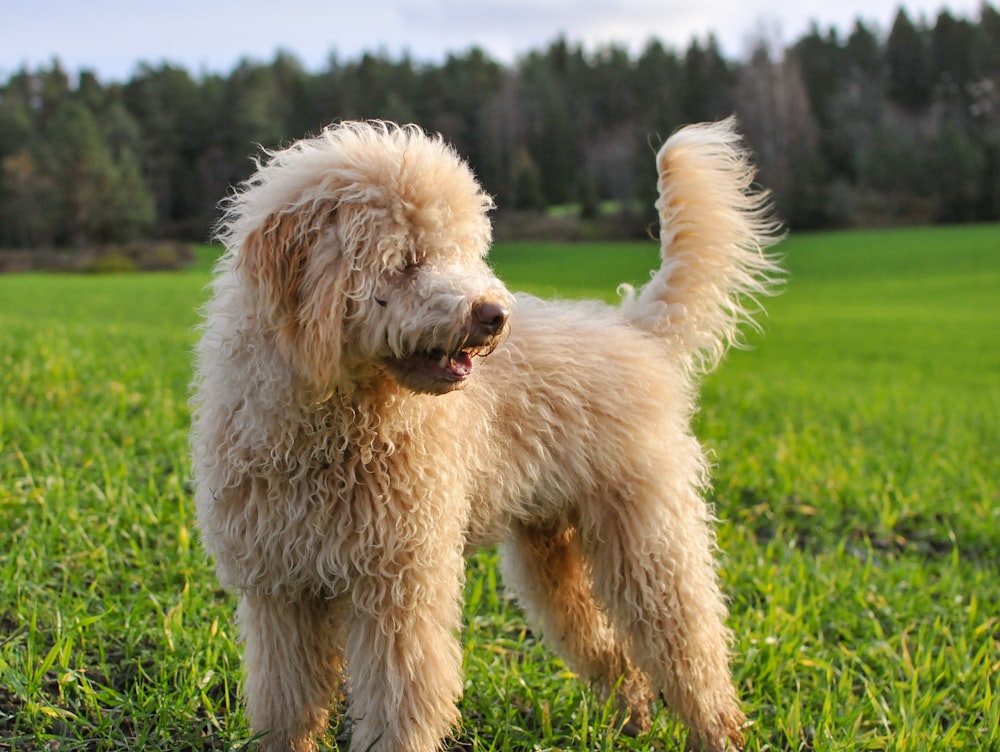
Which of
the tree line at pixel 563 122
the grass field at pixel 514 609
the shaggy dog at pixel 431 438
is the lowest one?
the grass field at pixel 514 609

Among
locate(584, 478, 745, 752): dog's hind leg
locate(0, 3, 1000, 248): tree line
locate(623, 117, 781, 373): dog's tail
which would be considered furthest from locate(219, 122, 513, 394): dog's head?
locate(0, 3, 1000, 248): tree line

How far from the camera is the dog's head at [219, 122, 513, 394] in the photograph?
2.69 metres

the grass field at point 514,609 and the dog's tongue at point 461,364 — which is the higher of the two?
the dog's tongue at point 461,364

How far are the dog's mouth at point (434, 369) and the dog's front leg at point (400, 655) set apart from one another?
66 centimetres

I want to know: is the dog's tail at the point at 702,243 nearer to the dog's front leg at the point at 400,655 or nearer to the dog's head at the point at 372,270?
the dog's head at the point at 372,270

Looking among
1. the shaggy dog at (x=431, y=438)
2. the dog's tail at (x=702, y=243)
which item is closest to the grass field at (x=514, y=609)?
the shaggy dog at (x=431, y=438)

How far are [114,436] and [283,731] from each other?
3.64 m

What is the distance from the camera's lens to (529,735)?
3.81 meters

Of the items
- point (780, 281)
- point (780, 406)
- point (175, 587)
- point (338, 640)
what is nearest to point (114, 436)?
point (175, 587)

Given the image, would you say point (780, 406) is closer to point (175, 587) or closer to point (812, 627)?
point (812, 627)

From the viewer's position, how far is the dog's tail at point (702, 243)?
4.13m

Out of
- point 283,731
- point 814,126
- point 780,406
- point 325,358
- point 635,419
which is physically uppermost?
point 814,126

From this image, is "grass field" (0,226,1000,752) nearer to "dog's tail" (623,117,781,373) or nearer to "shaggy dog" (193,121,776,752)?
"shaggy dog" (193,121,776,752)

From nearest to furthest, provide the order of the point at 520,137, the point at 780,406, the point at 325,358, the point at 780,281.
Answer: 1. the point at 325,358
2. the point at 780,281
3. the point at 780,406
4. the point at 520,137
